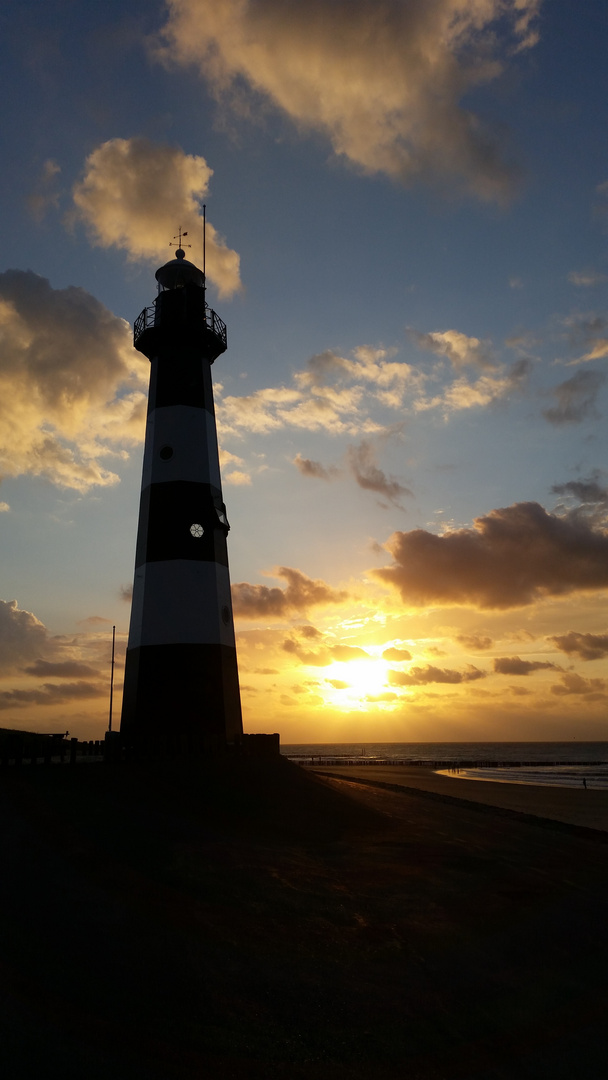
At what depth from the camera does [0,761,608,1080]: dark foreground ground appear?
227 inches

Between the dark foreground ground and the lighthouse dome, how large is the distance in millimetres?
19230

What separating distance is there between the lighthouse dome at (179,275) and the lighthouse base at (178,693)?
47.6 ft

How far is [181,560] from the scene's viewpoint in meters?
21.7

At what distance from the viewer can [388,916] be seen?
9.38m

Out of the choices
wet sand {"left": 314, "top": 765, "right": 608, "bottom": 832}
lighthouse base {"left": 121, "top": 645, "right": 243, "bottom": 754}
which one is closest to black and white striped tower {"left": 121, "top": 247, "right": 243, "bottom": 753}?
lighthouse base {"left": 121, "top": 645, "right": 243, "bottom": 754}

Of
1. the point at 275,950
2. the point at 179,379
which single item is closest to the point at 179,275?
the point at 179,379

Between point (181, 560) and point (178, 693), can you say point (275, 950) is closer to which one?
point (178, 693)

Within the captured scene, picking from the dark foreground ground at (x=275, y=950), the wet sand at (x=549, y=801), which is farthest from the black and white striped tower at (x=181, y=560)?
the wet sand at (x=549, y=801)

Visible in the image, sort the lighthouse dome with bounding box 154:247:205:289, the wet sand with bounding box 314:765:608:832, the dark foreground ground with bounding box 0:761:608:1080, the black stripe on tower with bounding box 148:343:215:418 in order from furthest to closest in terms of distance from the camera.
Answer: the wet sand with bounding box 314:765:608:832 → the lighthouse dome with bounding box 154:247:205:289 → the black stripe on tower with bounding box 148:343:215:418 → the dark foreground ground with bounding box 0:761:608:1080

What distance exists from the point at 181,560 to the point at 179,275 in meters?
11.9

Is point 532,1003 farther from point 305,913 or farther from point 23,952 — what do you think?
point 23,952

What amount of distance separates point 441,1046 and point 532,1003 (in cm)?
179

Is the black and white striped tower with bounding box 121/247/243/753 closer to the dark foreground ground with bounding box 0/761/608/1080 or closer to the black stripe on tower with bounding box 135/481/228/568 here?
the black stripe on tower with bounding box 135/481/228/568

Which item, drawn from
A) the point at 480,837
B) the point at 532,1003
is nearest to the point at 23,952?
the point at 532,1003
